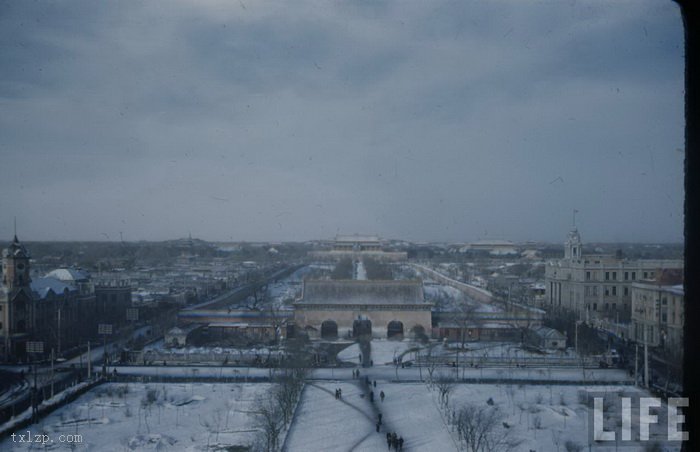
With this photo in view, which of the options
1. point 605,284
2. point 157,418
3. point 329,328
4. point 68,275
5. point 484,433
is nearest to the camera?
point 484,433

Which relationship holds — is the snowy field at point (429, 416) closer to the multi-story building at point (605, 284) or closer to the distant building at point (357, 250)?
the multi-story building at point (605, 284)

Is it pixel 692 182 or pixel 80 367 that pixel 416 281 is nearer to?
pixel 80 367

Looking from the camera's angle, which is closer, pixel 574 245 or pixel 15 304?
pixel 15 304

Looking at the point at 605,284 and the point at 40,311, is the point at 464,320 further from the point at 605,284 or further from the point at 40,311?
the point at 40,311

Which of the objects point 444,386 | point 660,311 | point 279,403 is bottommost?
point 444,386

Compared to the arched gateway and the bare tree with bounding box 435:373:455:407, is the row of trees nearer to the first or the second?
the bare tree with bounding box 435:373:455:407

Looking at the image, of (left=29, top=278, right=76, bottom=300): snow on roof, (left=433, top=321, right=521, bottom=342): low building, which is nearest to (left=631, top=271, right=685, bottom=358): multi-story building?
(left=433, top=321, right=521, bottom=342): low building

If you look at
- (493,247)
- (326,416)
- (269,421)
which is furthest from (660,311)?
(493,247)

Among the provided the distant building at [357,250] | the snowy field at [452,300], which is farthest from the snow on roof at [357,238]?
the snowy field at [452,300]
